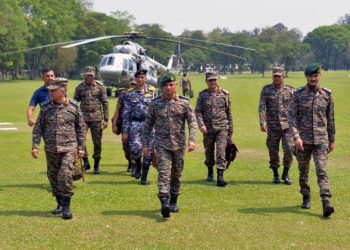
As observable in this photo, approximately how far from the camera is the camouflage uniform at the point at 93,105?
36.8 ft

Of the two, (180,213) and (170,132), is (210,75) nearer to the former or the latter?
(170,132)

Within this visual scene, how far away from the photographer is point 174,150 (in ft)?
26.1

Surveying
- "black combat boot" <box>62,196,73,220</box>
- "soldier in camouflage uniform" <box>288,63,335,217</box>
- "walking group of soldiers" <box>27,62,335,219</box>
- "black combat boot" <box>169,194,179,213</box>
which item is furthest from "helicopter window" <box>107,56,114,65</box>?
"black combat boot" <box>62,196,73,220</box>

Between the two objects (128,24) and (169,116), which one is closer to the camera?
(169,116)

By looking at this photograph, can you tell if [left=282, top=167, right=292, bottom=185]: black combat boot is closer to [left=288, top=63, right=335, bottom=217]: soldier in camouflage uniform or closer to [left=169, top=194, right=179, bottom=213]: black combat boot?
[left=288, top=63, right=335, bottom=217]: soldier in camouflage uniform

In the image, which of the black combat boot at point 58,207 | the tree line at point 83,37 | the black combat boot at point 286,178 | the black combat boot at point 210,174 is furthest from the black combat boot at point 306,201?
the tree line at point 83,37

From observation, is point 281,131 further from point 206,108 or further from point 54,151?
point 54,151

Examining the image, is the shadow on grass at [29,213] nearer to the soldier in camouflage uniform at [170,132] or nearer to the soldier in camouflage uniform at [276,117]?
the soldier in camouflage uniform at [170,132]

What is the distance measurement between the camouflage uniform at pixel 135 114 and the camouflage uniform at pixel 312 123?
3159mm

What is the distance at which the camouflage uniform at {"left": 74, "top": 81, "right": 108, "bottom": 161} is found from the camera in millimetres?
11211

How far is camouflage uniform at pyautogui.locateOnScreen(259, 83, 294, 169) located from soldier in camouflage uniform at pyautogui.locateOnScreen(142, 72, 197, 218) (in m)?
2.78

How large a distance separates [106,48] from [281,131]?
333 ft

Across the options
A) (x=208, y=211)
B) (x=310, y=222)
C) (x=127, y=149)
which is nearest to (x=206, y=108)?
(x=127, y=149)

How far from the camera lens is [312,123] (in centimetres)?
805
